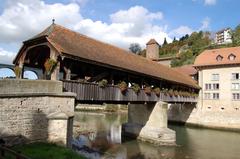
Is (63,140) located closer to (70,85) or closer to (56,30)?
(70,85)

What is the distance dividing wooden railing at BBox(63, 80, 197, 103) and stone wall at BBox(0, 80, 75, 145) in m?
1.14

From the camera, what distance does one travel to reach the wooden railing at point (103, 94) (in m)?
13.2

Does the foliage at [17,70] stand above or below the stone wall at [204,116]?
above

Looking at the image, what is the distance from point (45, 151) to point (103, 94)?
5997mm

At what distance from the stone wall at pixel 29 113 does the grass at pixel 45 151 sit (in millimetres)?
Answer: 366

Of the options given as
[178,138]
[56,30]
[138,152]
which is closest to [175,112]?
[178,138]

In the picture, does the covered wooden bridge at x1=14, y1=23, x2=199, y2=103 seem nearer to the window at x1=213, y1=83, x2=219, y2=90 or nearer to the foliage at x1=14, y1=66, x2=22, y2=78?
the foliage at x1=14, y1=66, x2=22, y2=78

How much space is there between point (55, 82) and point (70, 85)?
1.28 m

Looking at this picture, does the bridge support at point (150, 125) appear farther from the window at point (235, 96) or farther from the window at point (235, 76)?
the window at point (235, 76)

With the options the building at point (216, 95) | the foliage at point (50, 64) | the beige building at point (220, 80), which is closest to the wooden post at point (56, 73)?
the foliage at point (50, 64)

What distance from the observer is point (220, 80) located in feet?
104

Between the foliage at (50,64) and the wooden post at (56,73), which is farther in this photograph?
the wooden post at (56,73)

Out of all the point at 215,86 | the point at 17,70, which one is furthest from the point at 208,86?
the point at 17,70

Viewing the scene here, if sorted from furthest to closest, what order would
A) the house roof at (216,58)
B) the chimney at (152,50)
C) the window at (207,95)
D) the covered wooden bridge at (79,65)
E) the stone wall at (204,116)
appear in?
the chimney at (152,50), the window at (207,95), the house roof at (216,58), the stone wall at (204,116), the covered wooden bridge at (79,65)
